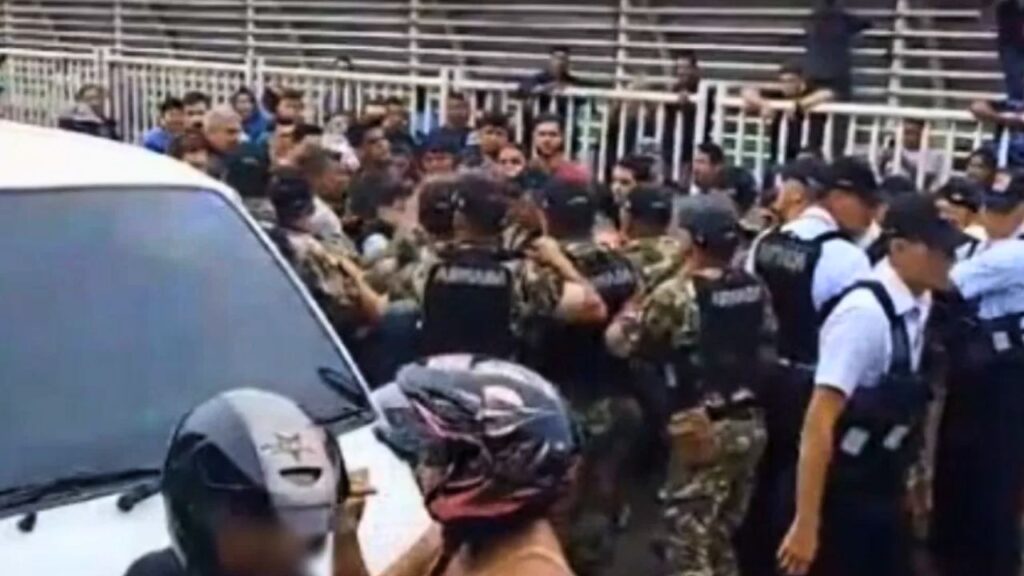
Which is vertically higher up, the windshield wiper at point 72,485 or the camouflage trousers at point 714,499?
the windshield wiper at point 72,485

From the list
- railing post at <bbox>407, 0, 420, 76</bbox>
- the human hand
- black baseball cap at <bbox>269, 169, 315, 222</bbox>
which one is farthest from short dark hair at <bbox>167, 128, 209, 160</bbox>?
railing post at <bbox>407, 0, 420, 76</bbox>

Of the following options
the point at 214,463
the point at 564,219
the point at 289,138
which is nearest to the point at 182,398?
the point at 214,463

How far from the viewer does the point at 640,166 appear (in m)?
8.82

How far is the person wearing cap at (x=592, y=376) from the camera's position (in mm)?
6180

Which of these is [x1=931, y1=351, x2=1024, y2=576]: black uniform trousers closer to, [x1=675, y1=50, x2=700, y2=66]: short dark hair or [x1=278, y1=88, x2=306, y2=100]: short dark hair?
[x1=278, y1=88, x2=306, y2=100]: short dark hair

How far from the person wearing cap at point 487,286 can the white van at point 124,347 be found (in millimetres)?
1502

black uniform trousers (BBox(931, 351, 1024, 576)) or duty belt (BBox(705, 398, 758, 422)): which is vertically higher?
duty belt (BBox(705, 398, 758, 422))

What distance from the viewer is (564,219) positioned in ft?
20.7

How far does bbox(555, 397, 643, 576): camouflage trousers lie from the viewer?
626cm

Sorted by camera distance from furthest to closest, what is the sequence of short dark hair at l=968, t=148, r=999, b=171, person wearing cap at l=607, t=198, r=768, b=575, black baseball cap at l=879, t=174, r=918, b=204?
short dark hair at l=968, t=148, r=999, b=171, black baseball cap at l=879, t=174, r=918, b=204, person wearing cap at l=607, t=198, r=768, b=575

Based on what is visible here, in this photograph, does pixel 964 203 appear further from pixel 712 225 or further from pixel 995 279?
pixel 712 225

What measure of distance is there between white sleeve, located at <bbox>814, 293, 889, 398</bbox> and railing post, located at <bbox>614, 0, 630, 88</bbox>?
1069cm

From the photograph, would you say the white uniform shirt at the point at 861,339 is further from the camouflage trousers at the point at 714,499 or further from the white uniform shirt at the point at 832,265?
the white uniform shirt at the point at 832,265

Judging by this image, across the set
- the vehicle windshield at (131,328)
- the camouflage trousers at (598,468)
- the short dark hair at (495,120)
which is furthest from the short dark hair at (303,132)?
the vehicle windshield at (131,328)
